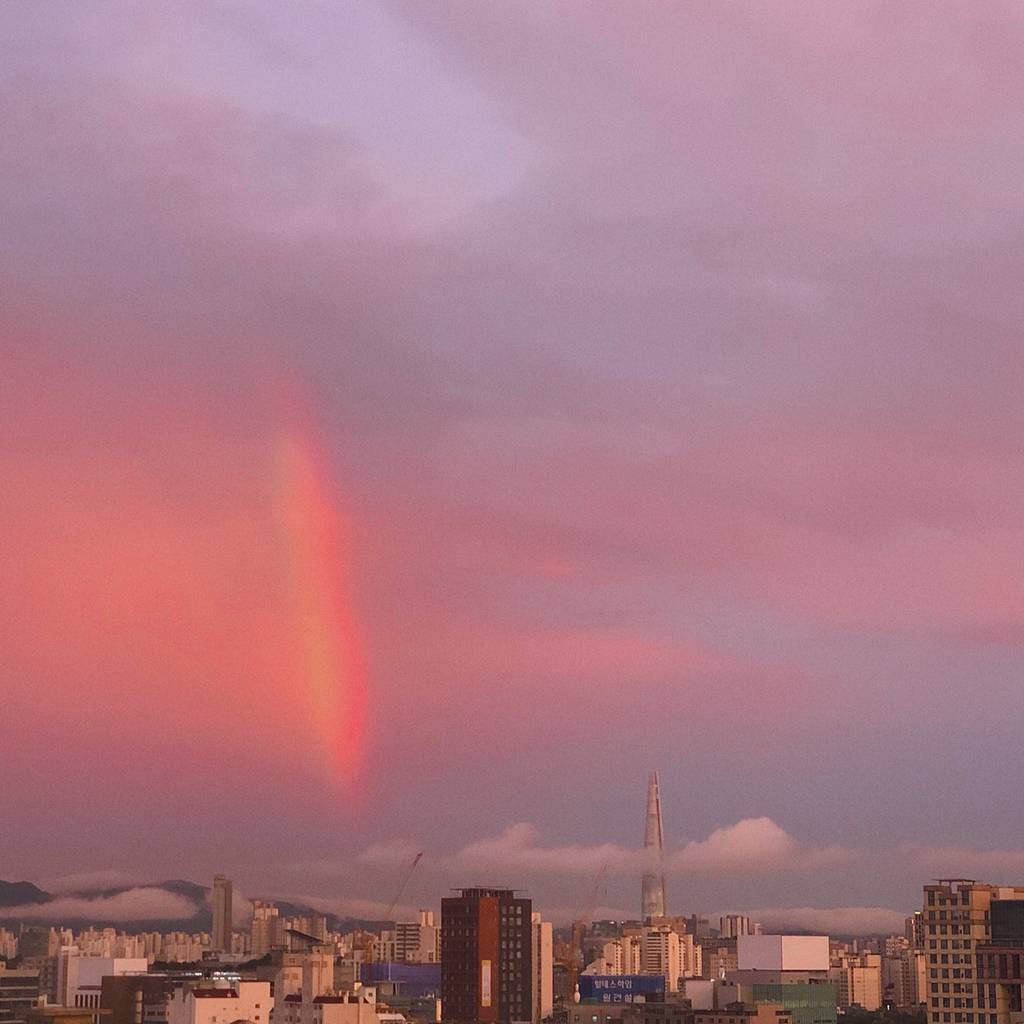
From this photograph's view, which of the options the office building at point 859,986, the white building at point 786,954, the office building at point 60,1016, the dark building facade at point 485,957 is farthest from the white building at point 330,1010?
the office building at point 859,986

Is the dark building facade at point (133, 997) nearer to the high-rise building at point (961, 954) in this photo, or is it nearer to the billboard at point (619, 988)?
the billboard at point (619, 988)

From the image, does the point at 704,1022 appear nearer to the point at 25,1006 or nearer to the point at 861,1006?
the point at 25,1006

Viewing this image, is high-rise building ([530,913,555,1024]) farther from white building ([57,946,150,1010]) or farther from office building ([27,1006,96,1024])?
office building ([27,1006,96,1024])

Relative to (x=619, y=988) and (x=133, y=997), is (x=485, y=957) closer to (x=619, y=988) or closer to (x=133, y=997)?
(x=619, y=988)

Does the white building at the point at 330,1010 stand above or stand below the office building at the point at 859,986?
above

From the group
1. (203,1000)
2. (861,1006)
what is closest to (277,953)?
(861,1006)

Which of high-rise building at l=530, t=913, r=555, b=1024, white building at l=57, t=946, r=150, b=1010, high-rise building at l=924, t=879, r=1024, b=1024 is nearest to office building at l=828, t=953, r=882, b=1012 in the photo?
high-rise building at l=530, t=913, r=555, b=1024

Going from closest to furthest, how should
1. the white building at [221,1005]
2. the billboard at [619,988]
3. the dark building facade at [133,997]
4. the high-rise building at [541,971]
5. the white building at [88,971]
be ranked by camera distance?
the white building at [221,1005], the dark building facade at [133,997], the white building at [88,971], the billboard at [619,988], the high-rise building at [541,971]
